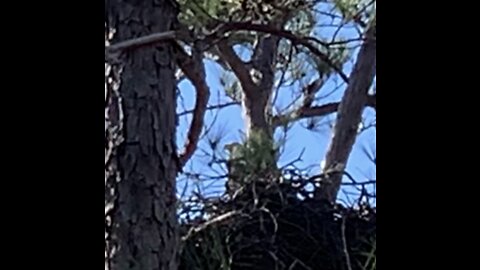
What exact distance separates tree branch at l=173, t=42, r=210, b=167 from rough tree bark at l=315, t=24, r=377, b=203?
296mm

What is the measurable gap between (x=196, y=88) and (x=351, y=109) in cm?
57

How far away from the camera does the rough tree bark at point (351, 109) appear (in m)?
1.97

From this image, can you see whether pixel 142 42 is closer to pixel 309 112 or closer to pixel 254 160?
pixel 254 160

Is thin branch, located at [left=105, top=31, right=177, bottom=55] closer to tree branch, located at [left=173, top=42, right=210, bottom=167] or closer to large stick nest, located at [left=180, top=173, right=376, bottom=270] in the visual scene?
tree branch, located at [left=173, top=42, right=210, bottom=167]

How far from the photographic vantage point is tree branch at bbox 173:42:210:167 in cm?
161

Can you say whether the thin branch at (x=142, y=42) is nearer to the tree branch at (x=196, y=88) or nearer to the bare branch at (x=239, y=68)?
the tree branch at (x=196, y=88)

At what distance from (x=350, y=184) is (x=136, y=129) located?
42cm

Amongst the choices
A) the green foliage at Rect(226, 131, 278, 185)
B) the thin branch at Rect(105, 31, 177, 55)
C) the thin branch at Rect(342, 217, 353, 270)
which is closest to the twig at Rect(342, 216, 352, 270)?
the thin branch at Rect(342, 217, 353, 270)

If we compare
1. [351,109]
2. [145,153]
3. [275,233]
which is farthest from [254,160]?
[351,109]

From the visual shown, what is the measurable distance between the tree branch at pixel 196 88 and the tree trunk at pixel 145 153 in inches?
1.4

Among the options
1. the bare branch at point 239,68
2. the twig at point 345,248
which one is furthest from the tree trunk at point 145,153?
the bare branch at point 239,68
